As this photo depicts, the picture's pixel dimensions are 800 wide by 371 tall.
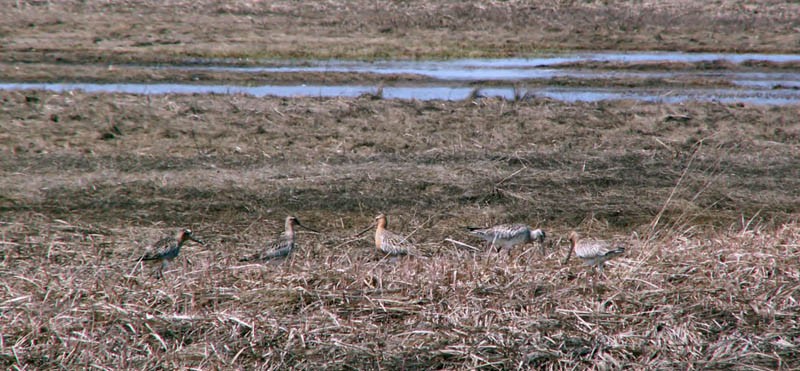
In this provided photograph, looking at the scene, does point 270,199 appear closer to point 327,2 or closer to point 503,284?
point 503,284

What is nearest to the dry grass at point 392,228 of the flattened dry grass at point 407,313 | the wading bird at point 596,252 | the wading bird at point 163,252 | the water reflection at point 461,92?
the flattened dry grass at point 407,313

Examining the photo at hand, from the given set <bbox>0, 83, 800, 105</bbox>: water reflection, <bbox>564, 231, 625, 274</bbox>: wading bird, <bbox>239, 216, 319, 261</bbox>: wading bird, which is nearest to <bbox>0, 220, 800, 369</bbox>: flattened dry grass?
<bbox>564, 231, 625, 274</bbox>: wading bird

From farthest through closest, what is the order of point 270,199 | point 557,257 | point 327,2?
point 327,2 → point 270,199 → point 557,257

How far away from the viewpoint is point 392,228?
9750 millimetres

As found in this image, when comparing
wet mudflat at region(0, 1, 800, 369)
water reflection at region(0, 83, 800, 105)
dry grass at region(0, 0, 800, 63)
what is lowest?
dry grass at region(0, 0, 800, 63)

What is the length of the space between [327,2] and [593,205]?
24198mm

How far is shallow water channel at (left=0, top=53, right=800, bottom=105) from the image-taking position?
1825cm

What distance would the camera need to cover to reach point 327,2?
3331 cm

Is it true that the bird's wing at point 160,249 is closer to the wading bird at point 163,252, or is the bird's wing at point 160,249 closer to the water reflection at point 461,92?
the wading bird at point 163,252

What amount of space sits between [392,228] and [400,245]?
1.54 meters

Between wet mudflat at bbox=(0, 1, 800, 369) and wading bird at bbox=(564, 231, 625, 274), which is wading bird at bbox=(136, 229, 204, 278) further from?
wading bird at bbox=(564, 231, 625, 274)

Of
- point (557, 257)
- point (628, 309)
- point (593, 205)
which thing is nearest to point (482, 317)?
point (628, 309)

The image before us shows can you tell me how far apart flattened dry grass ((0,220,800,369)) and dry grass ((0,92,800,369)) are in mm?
17

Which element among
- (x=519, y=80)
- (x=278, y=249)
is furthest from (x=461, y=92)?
(x=278, y=249)
